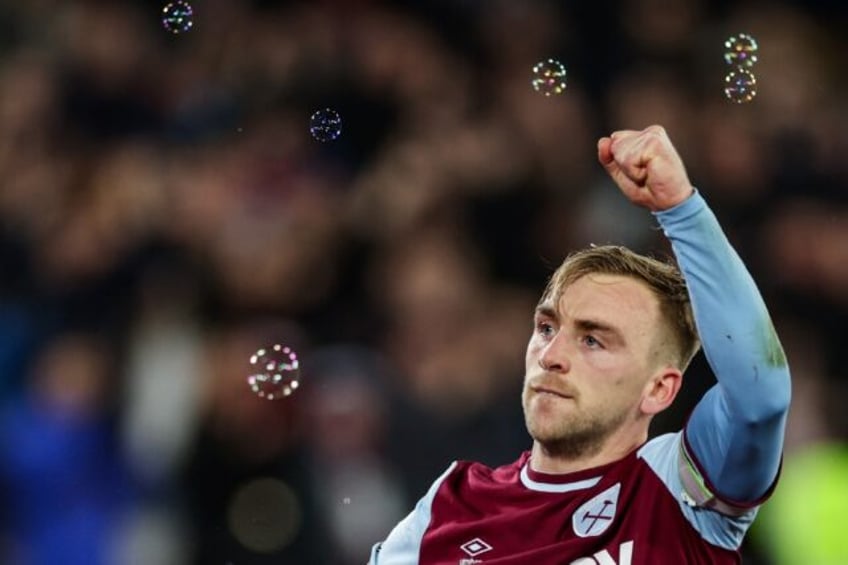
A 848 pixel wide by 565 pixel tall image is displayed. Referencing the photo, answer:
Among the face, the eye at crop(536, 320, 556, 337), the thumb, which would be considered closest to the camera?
the thumb

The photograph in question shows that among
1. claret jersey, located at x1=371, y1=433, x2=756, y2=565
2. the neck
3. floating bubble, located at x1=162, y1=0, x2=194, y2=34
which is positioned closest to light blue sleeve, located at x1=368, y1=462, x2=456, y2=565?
claret jersey, located at x1=371, y1=433, x2=756, y2=565

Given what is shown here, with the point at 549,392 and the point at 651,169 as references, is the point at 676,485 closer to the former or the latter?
the point at 549,392

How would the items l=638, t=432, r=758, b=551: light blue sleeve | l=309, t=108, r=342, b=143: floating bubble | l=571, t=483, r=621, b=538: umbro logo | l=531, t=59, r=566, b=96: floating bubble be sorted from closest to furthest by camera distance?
1. l=638, t=432, r=758, b=551: light blue sleeve
2. l=571, t=483, r=621, b=538: umbro logo
3. l=531, t=59, r=566, b=96: floating bubble
4. l=309, t=108, r=342, b=143: floating bubble

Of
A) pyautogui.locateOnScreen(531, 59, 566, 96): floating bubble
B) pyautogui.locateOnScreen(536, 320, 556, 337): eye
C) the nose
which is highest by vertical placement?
pyautogui.locateOnScreen(531, 59, 566, 96): floating bubble

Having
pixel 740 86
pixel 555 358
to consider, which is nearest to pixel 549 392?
pixel 555 358

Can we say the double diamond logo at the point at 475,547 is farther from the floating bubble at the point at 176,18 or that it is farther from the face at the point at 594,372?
the floating bubble at the point at 176,18

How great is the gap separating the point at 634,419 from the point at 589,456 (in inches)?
5.6

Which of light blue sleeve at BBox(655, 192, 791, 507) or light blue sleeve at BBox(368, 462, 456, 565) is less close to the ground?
light blue sleeve at BBox(655, 192, 791, 507)

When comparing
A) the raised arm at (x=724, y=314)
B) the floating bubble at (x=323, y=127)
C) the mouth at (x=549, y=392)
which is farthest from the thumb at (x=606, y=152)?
the floating bubble at (x=323, y=127)

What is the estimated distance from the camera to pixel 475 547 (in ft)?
11.6

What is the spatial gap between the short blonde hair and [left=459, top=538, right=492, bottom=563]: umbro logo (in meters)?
0.62

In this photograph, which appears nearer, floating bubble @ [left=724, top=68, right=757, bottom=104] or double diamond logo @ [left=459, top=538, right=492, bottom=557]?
double diamond logo @ [left=459, top=538, right=492, bottom=557]

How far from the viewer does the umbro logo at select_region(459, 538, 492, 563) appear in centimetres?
349

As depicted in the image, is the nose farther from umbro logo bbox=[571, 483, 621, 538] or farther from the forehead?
umbro logo bbox=[571, 483, 621, 538]
